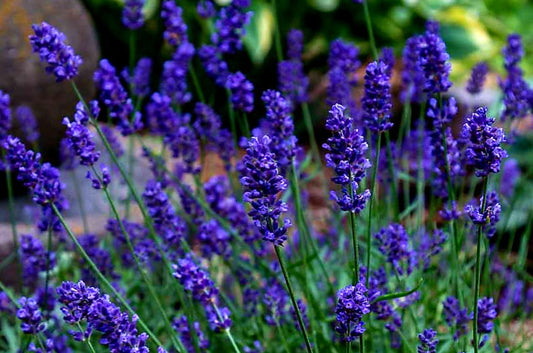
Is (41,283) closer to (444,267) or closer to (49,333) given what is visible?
(49,333)

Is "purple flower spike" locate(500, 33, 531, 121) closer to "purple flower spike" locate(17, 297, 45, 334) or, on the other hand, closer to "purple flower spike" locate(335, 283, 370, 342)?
"purple flower spike" locate(335, 283, 370, 342)

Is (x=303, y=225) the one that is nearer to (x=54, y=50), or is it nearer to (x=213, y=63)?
(x=213, y=63)

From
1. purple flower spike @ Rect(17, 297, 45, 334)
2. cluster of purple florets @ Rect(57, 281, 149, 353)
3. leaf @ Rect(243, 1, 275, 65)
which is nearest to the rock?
leaf @ Rect(243, 1, 275, 65)

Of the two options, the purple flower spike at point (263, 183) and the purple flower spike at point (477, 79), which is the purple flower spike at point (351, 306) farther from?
the purple flower spike at point (477, 79)

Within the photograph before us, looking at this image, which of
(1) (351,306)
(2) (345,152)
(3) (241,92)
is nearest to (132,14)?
(3) (241,92)

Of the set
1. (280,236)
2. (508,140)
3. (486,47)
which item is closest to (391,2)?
(486,47)
